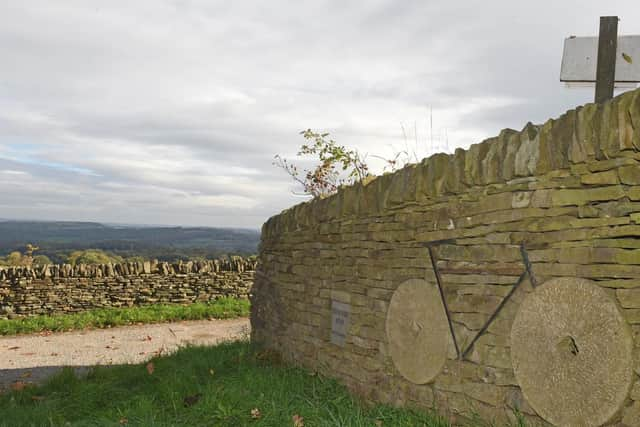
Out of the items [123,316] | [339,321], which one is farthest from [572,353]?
[123,316]

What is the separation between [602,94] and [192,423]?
176 inches

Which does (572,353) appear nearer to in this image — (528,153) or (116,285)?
(528,153)

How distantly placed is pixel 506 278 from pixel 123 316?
10.5 meters

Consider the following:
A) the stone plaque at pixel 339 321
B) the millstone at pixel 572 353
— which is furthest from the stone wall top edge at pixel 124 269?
the millstone at pixel 572 353

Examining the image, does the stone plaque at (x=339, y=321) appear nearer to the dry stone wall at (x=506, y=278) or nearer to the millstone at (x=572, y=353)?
the dry stone wall at (x=506, y=278)

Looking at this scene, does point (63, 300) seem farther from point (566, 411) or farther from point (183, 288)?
point (566, 411)

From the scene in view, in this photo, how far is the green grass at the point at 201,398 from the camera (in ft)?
15.6

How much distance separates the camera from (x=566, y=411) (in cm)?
330

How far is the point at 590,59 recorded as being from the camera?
467 cm

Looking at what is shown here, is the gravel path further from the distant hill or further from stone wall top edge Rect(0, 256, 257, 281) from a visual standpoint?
the distant hill

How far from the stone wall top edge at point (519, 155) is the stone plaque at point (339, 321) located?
3.26 feet

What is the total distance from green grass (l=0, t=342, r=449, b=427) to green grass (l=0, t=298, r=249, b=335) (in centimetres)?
502

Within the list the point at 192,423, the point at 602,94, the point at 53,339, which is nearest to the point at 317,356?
the point at 192,423

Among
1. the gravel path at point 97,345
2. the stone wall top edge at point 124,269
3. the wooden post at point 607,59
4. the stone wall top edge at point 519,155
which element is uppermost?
the wooden post at point 607,59
